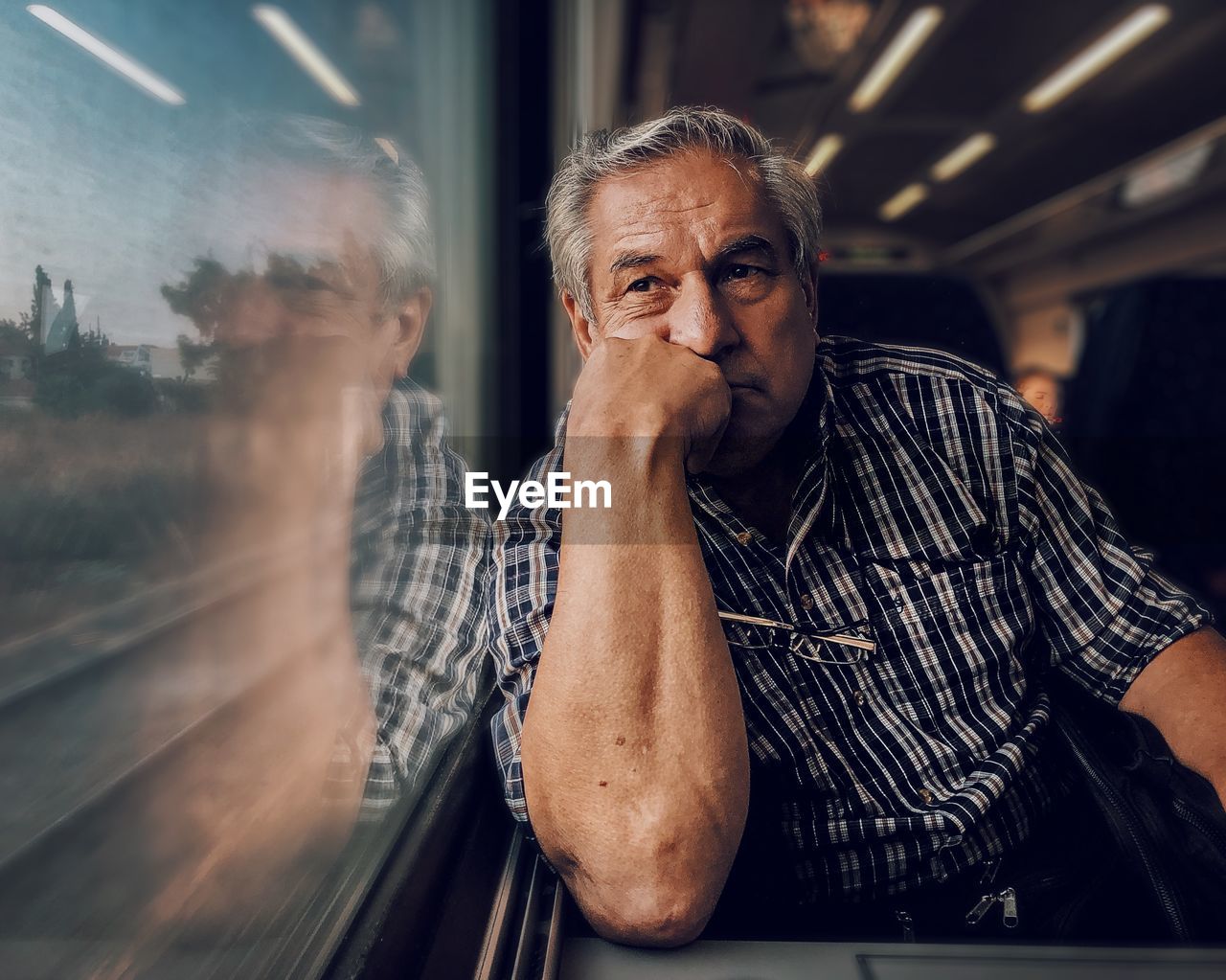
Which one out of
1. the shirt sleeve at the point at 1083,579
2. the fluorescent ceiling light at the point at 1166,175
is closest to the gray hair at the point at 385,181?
the shirt sleeve at the point at 1083,579

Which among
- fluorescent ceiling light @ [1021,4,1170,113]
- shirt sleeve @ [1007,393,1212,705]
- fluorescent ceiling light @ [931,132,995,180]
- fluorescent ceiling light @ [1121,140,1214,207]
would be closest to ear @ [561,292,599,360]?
shirt sleeve @ [1007,393,1212,705]

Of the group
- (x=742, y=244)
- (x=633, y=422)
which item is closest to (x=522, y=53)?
(x=742, y=244)

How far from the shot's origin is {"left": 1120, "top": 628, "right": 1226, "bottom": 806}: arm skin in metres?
0.91

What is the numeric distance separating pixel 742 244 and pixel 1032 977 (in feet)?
2.29

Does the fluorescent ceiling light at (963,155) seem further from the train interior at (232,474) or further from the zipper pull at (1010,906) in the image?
the zipper pull at (1010,906)

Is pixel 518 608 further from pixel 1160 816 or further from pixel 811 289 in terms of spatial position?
pixel 1160 816

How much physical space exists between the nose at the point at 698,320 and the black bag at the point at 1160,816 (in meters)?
0.63

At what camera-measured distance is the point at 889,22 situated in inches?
135

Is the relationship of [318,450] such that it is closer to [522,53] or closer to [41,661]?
[41,661]

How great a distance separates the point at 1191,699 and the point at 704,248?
74 cm

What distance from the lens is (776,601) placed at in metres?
0.94

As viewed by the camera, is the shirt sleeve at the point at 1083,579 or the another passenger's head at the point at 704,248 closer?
the another passenger's head at the point at 704,248

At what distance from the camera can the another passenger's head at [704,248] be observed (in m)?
0.84

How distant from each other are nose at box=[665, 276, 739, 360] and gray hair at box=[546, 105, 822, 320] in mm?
111
